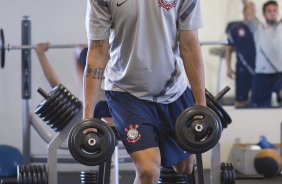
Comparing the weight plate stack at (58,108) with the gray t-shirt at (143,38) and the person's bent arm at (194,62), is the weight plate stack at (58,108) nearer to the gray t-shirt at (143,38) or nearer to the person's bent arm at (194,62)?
the gray t-shirt at (143,38)

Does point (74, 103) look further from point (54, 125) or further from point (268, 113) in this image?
point (268, 113)

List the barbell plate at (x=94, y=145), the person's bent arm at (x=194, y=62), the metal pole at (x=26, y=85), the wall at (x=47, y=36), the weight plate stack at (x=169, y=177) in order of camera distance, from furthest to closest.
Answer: the wall at (x=47, y=36), the metal pole at (x=26, y=85), the weight plate stack at (x=169, y=177), the person's bent arm at (x=194, y=62), the barbell plate at (x=94, y=145)

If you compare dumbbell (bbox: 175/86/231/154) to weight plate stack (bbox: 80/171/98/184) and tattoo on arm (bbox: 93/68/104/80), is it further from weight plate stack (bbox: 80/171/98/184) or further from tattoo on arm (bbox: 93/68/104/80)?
weight plate stack (bbox: 80/171/98/184)

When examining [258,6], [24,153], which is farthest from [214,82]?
[24,153]

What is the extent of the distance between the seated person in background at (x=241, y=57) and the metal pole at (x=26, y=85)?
1836 mm

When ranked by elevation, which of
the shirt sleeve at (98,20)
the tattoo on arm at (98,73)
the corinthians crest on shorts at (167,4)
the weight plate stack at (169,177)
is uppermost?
the corinthians crest on shorts at (167,4)

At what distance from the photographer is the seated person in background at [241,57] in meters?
5.25

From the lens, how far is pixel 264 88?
5.31 metres

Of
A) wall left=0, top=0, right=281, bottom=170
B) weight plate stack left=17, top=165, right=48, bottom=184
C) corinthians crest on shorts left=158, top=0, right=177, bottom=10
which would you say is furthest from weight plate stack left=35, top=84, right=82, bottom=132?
wall left=0, top=0, right=281, bottom=170

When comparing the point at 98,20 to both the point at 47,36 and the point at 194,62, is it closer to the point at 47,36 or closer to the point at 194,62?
the point at 194,62

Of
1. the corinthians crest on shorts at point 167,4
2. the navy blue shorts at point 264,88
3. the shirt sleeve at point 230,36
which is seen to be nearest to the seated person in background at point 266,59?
the navy blue shorts at point 264,88

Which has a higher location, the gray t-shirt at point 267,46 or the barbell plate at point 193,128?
the gray t-shirt at point 267,46

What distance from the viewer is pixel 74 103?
3.43 meters

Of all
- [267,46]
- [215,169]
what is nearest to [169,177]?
[215,169]
